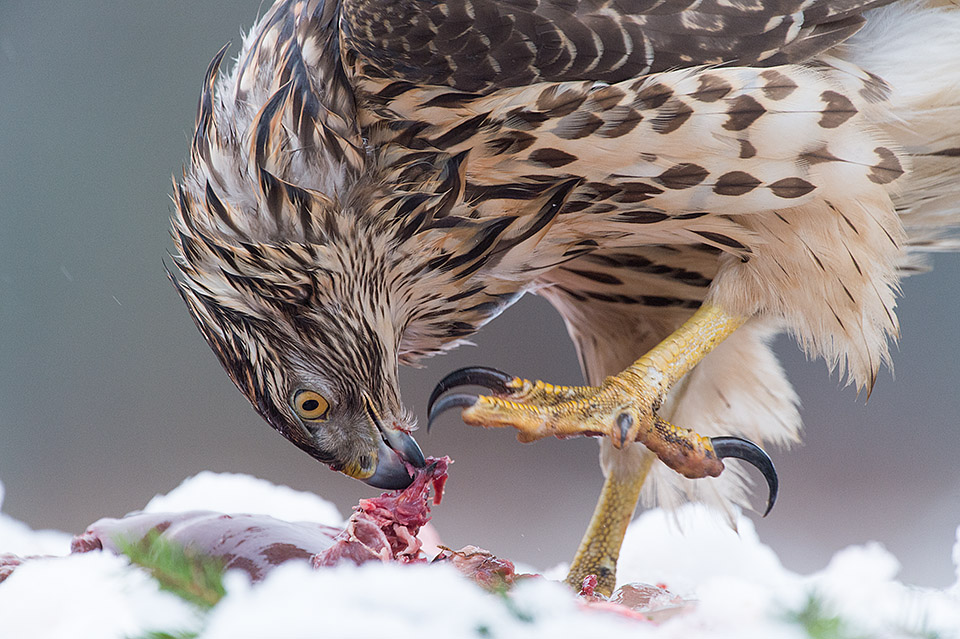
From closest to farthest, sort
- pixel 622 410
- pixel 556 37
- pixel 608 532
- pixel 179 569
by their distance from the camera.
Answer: pixel 179 569 → pixel 556 37 → pixel 622 410 → pixel 608 532

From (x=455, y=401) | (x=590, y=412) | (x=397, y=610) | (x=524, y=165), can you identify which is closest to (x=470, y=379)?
(x=455, y=401)

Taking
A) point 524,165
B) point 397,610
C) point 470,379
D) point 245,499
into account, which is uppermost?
point 524,165

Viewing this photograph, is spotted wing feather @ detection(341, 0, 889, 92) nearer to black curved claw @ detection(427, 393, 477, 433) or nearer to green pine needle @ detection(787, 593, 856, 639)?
black curved claw @ detection(427, 393, 477, 433)

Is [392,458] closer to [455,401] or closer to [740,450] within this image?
[455,401]

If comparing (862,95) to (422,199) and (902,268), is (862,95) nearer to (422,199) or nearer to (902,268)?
(902,268)

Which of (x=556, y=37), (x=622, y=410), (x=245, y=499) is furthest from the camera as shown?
(x=245, y=499)

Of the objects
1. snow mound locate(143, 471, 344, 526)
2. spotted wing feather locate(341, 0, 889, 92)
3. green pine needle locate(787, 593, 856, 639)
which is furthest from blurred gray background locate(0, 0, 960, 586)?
green pine needle locate(787, 593, 856, 639)

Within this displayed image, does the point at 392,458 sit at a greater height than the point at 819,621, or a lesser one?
greater
